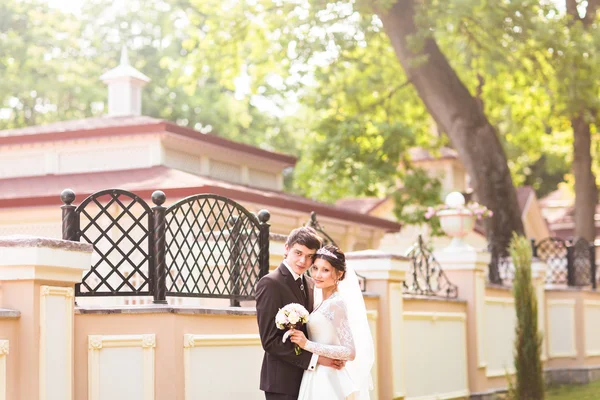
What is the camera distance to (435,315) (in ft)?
47.2

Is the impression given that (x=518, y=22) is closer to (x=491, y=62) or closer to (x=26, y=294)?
(x=491, y=62)

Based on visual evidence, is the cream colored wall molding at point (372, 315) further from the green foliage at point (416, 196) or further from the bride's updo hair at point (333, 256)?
the green foliage at point (416, 196)

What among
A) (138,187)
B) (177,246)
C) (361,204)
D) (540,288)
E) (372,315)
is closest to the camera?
(177,246)

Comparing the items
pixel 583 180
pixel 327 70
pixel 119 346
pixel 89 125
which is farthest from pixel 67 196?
pixel 583 180

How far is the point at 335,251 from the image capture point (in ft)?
24.9

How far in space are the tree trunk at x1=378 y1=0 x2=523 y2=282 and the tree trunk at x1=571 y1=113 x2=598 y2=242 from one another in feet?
18.6

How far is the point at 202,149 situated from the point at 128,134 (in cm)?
158

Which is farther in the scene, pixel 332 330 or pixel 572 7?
pixel 572 7

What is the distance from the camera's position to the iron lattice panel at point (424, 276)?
1445 cm

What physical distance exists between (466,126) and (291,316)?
14.2 meters

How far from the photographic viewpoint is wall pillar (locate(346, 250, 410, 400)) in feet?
41.0

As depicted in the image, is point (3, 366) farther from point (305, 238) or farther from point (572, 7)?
point (572, 7)

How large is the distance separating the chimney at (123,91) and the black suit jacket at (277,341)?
15.8 meters

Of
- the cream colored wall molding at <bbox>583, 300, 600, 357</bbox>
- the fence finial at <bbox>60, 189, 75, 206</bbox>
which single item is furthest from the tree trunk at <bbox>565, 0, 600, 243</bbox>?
the fence finial at <bbox>60, 189, 75, 206</bbox>
